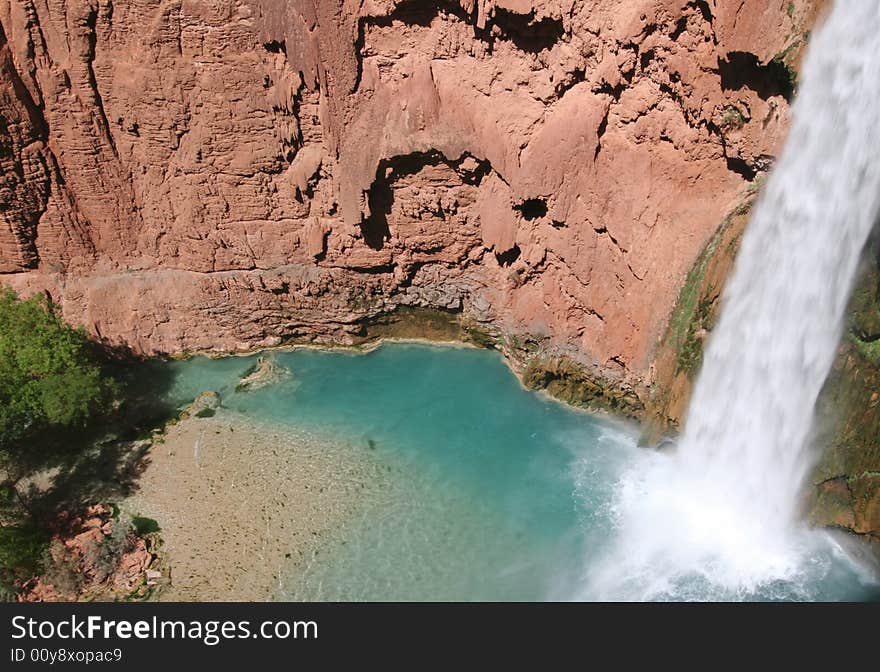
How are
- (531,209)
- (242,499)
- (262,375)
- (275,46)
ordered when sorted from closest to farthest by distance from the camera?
(242,499), (275,46), (531,209), (262,375)

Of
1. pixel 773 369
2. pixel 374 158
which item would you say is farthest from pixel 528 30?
pixel 773 369

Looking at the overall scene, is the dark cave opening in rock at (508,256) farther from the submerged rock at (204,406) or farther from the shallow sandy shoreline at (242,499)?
the submerged rock at (204,406)

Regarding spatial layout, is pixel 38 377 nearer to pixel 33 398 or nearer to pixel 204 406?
pixel 33 398

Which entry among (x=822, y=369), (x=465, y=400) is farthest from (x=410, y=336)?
(x=822, y=369)

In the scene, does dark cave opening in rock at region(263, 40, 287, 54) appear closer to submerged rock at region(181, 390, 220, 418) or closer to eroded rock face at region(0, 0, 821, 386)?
eroded rock face at region(0, 0, 821, 386)

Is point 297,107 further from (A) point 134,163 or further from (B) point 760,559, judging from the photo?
(B) point 760,559

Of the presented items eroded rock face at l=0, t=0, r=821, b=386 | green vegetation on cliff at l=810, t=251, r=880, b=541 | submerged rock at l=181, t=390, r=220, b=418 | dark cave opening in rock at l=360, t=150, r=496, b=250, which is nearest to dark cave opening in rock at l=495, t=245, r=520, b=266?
eroded rock face at l=0, t=0, r=821, b=386
